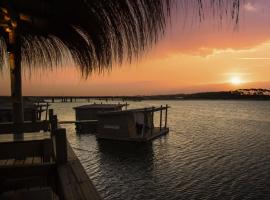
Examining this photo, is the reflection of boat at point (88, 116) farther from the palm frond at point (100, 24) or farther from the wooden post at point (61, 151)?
the palm frond at point (100, 24)

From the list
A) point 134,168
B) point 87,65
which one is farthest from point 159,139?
point 87,65

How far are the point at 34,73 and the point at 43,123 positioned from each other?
1044mm

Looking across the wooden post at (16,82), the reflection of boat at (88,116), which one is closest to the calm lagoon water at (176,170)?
the reflection of boat at (88,116)

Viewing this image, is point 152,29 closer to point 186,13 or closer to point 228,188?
point 186,13

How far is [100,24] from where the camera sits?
1807 mm

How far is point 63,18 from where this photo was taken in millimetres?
2148

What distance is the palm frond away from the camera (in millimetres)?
1396

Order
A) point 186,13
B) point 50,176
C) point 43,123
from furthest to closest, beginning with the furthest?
point 43,123 → point 50,176 → point 186,13

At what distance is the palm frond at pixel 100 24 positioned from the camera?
54.9 inches

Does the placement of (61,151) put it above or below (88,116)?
above

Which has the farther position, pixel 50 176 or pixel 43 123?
pixel 43 123

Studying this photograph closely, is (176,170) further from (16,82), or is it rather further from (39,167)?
(39,167)

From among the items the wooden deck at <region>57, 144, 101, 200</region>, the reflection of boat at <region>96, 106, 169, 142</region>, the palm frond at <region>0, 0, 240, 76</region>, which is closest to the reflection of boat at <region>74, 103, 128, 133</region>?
the reflection of boat at <region>96, 106, 169, 142</region>

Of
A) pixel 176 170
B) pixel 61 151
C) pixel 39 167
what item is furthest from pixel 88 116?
pixel 39 167
